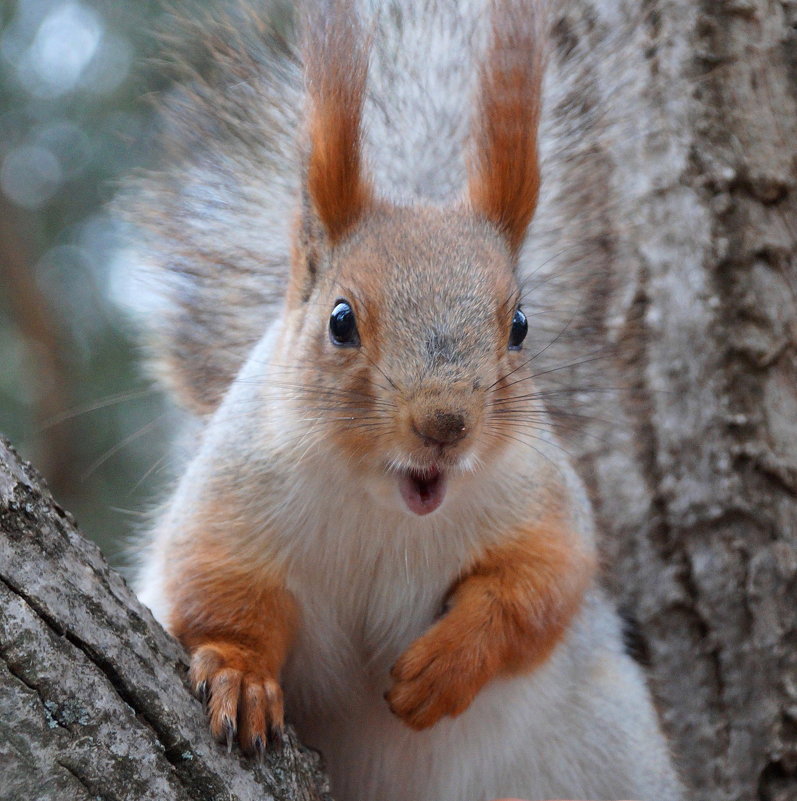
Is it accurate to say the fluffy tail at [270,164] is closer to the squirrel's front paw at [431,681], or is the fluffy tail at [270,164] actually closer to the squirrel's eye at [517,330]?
the squirrel's eye at [517,330]

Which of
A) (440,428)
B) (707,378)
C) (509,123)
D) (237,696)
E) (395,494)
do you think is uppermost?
(509,123)

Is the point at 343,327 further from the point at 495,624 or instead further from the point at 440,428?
the point at 495,624

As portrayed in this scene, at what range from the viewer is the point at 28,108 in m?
3.33

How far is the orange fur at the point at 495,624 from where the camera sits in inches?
65.0

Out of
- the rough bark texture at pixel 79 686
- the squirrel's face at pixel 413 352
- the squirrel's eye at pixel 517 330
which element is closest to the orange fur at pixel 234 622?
the rough bark texture at pixel 79 686

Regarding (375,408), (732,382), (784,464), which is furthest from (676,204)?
(375,408)

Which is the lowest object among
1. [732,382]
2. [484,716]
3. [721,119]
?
[484,716]

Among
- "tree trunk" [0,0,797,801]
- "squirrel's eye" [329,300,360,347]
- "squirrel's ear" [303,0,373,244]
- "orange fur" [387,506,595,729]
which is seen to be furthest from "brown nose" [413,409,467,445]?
"tree trunk" [0,0,797,801]

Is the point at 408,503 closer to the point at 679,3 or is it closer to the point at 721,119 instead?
the point at 721,119

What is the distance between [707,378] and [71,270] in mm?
2487

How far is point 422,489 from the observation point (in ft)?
5.07

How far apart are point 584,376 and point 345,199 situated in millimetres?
778

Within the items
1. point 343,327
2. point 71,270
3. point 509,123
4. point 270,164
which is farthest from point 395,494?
point 71,270

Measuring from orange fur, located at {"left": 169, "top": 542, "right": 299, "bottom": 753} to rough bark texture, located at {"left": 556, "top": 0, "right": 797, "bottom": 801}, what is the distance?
941mm
